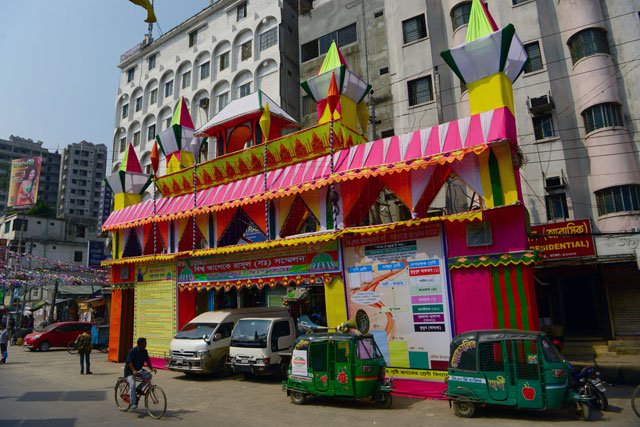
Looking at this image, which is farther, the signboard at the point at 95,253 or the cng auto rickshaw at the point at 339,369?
the signboard at the point at 95,253

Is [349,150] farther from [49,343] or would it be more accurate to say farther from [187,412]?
[49,343]

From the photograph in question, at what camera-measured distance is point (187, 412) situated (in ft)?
33.6

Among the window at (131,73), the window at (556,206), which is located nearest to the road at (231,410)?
the window at (556,206)

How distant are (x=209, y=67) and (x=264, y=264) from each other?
2599 centimetres

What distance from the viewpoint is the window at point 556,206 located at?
63.3 feet

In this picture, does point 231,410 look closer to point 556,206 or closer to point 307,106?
point 556,206

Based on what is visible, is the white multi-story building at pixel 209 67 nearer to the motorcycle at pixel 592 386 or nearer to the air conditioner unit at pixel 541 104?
the air conditioner unit at pixel 541 104

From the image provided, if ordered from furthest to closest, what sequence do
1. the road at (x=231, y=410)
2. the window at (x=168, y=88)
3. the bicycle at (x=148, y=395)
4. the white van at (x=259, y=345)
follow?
the window at (x=168, y=88) → the white van at (x=259, y=345) → the bicycle at (x=148, y=395) → the road at (x=231, y=410)

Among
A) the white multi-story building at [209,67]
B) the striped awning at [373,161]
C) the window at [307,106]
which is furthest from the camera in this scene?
the white multi-story building at [209,67]

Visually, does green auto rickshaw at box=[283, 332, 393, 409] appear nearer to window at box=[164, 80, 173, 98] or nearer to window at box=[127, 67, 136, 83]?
window at box=[164, 80, 173, 98]

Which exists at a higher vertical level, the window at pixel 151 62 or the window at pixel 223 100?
the window at pixel 151 62

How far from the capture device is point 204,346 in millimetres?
15078

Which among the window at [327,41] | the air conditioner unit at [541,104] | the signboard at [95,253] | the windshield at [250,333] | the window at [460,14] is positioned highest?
the window at [327,41]

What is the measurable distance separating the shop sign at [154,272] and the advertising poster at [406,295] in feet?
32.0
